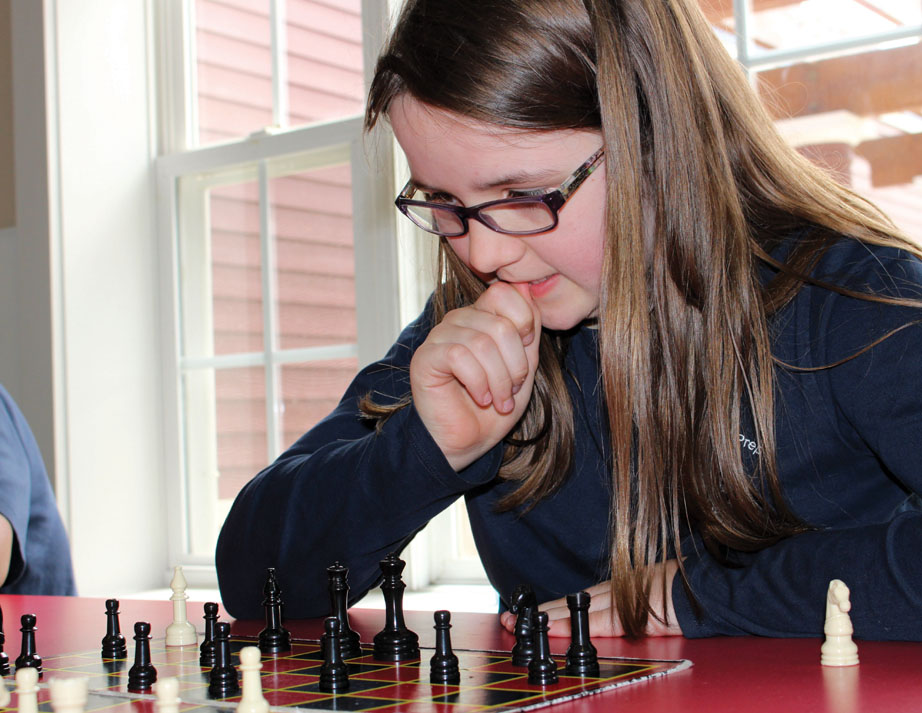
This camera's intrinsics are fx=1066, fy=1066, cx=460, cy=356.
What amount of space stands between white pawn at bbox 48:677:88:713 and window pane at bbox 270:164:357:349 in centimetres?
247

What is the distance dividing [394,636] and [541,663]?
0.69 ft

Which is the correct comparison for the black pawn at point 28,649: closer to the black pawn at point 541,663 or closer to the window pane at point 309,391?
the black pawn at point 541,663

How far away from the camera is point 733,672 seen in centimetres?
83

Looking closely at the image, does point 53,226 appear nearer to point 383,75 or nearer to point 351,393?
point 351,393

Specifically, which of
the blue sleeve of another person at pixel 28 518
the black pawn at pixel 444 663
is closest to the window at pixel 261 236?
the blue sleeve of another person at pixel 28 518

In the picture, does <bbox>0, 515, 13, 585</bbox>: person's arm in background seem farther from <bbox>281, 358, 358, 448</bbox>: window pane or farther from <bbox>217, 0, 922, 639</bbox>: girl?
<bbox>281, 358, 358, 448</bbox>: window pane

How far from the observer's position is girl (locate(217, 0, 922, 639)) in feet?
3.76

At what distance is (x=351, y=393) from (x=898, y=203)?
135 cm

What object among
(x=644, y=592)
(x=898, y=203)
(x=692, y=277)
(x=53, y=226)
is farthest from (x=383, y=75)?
(x=53, y=226)

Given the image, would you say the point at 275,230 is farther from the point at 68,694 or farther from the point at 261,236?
the point at 68,694

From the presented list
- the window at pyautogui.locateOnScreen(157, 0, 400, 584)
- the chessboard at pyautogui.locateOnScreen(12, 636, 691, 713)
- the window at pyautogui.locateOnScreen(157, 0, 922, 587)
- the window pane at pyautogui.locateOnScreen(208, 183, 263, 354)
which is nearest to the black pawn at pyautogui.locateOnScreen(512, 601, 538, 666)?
the chessboard at pyautogui.locateOnScreen(12, 636, 691, 713)

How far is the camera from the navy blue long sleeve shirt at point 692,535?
1.02m

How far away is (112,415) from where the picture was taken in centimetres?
348

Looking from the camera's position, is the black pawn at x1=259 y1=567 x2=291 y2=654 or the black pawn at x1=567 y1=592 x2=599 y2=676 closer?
the black pawn at x1=567 y1=592 x2=599 y2=676
